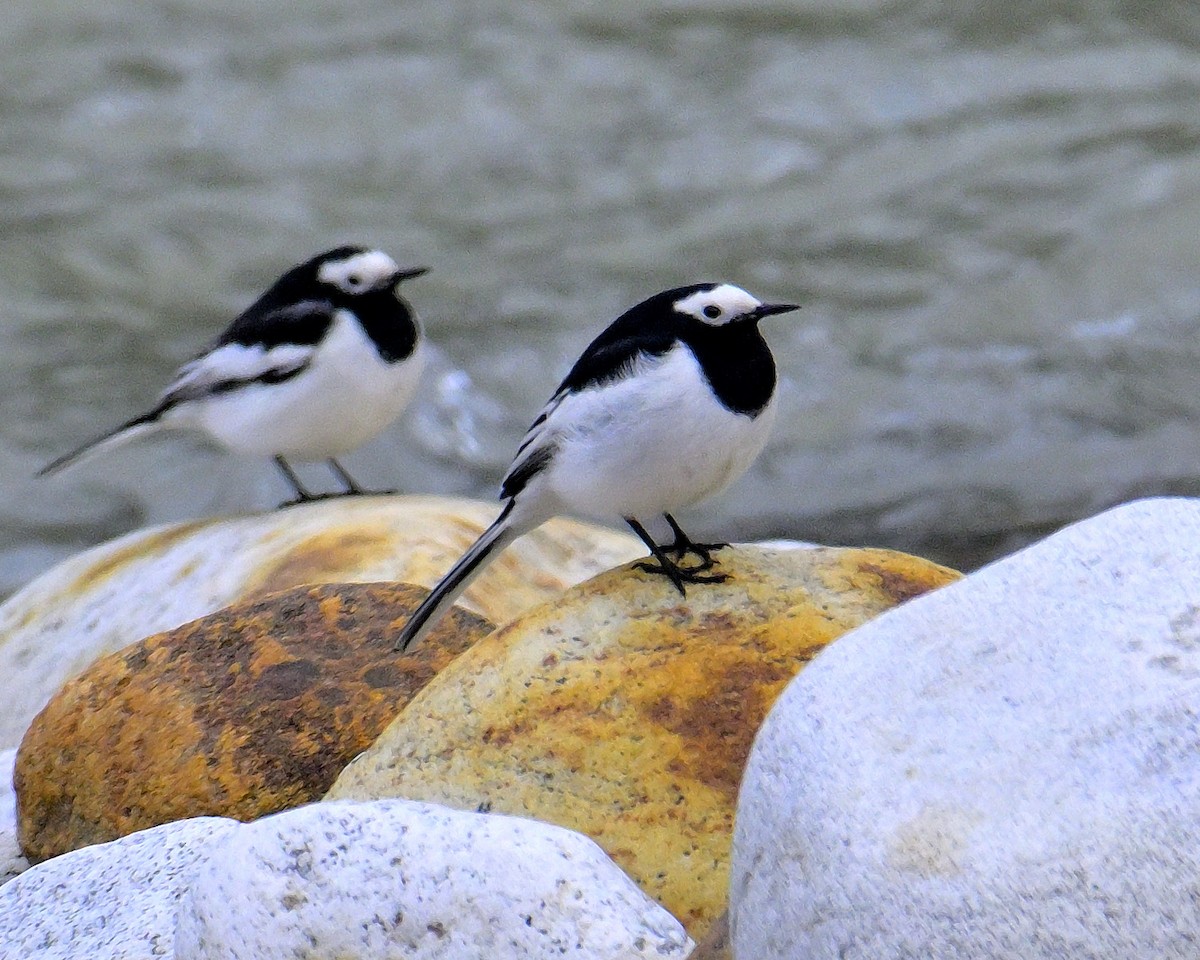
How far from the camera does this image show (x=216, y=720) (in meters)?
4.79

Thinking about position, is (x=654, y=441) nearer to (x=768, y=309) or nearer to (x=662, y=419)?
(x=662, y=419)

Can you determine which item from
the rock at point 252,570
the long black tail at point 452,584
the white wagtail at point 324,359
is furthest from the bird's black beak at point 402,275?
the long black tail at point 452,584

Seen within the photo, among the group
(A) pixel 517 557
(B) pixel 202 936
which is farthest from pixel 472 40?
(B) pixel 202 936

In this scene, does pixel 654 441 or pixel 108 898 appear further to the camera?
pixel 654 441

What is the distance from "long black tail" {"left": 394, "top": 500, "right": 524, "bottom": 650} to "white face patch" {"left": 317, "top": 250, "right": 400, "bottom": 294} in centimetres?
239

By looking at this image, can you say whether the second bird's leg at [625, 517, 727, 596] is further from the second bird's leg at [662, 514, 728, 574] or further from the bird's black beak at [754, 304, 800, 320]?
the bird's black beak at [754, 304, 800, 320]

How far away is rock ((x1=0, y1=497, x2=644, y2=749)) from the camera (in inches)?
245

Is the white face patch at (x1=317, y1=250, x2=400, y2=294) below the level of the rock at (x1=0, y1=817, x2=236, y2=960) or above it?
below

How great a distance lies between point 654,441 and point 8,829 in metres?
2.26

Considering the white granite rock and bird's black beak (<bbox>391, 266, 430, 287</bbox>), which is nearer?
the white granite rock

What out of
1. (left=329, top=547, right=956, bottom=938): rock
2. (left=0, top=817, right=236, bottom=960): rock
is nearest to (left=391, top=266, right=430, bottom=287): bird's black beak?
(left=329, top=547, right=956, bottom=938): rock

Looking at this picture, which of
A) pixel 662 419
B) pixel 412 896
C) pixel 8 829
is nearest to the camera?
pixel 412 896

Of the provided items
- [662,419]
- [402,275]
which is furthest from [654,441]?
[402,275]

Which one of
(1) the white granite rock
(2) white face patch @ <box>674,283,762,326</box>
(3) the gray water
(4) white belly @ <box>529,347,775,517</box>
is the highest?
(2) white face patch @ <box>674,283,762,326</box>
